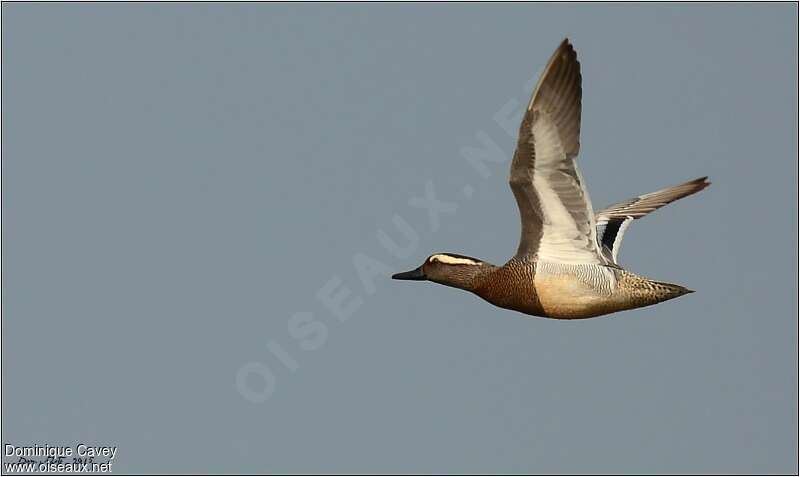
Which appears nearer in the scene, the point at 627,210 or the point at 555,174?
the point at 555,174

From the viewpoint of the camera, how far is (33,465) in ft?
52.5

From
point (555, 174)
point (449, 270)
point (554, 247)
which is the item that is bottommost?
point (449, 270)

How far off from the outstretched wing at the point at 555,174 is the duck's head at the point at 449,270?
899mm

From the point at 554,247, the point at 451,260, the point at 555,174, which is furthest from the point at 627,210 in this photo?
the point at 555,174

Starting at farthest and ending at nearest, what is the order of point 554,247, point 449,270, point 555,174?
point 449,270, point 554,247, point 555,174

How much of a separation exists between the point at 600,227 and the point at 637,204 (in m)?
0.73

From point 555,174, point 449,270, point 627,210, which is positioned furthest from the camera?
point 627,210

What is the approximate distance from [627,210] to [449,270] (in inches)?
91.6

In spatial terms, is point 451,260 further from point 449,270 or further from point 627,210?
point 627,210

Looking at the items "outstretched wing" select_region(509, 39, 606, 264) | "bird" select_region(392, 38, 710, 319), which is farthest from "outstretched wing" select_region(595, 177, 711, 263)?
"outstretched wing" select_region(509, 39, 606, 264)

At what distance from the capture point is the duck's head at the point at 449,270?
12867 millimetres

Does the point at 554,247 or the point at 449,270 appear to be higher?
the point at 554,247

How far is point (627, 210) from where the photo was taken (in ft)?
46.9

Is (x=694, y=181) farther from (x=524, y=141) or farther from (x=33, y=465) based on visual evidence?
(x=33, y=465)
